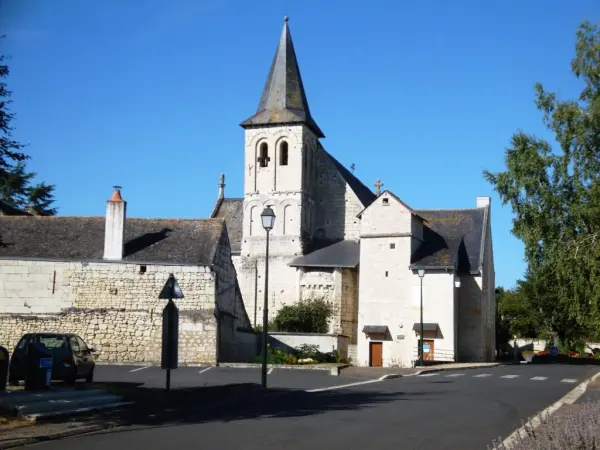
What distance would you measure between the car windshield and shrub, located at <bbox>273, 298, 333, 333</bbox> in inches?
1207

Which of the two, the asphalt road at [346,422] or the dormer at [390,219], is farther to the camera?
the dormer at [390,219]

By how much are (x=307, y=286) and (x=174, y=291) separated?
37.5 m

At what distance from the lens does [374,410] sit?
1504cm

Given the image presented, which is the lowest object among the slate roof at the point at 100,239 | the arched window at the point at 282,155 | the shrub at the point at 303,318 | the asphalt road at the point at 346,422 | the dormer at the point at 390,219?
the asphalt road at the point at 346,422

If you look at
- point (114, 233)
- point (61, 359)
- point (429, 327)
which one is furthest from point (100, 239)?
point (61, 359)

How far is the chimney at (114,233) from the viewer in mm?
37938

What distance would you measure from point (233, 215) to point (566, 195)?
39969mm

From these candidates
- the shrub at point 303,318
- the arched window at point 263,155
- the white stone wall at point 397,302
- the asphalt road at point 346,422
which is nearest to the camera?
the asphalt road at point 346,422

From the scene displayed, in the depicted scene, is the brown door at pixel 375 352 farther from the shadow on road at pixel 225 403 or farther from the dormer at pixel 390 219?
the shadow on road at pixel 225 403

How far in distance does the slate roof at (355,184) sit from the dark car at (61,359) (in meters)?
40.4

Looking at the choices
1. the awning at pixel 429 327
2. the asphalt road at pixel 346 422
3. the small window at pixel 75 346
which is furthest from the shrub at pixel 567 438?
the awning at pixel 429 327

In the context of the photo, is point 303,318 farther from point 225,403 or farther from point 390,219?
point 225,403

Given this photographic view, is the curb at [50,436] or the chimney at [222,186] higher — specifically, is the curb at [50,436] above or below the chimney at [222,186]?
below

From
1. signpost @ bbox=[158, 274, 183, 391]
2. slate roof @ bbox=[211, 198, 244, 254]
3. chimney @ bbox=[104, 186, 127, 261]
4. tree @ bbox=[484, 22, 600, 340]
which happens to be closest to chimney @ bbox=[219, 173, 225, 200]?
slate roof @ bbox=[211, 198, 244, 254]
